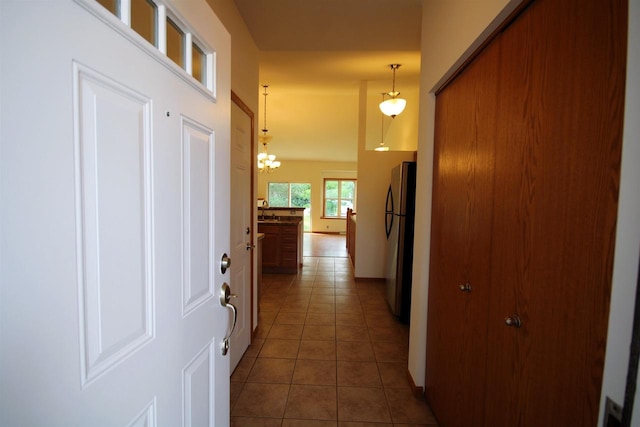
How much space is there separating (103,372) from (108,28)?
0.67 m

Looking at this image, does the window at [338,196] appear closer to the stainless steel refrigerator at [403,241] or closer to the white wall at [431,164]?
the stainless steel refrigerator at [403,241]

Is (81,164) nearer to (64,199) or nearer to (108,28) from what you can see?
(64,199)

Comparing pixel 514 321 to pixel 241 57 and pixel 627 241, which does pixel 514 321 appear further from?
pixel 241 57

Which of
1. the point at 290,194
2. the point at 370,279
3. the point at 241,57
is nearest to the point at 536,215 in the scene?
the point at 241,57

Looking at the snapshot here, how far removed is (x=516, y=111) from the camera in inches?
42.3

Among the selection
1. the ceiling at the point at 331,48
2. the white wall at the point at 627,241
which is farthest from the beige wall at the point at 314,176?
the white wall at the point at 627,241

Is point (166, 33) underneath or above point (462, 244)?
above

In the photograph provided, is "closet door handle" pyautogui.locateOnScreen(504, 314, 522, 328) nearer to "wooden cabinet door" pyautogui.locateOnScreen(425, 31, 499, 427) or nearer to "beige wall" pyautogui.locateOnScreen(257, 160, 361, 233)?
"wooden cabinet door" pyautogui.locateOnScreen(425, 31, 499, 427)

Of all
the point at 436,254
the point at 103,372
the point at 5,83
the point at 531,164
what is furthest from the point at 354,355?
the point at 5,83

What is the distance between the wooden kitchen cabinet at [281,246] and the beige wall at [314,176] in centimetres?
625

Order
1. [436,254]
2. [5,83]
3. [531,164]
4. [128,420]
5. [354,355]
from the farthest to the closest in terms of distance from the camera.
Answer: [354,355]
[436,254]
[531,164]
[128,420]
[5,83]

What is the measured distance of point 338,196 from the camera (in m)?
11.5

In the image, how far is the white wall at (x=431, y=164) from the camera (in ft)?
1.94

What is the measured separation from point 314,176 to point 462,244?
9977mm
